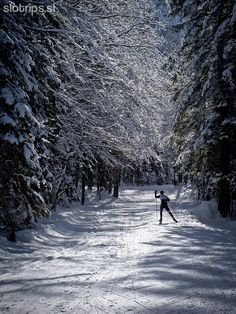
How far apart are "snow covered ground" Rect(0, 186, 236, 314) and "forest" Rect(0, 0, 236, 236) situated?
1.31 metres

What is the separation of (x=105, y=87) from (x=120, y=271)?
22.7 ft

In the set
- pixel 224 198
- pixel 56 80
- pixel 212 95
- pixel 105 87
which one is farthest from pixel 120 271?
pixel 212 95

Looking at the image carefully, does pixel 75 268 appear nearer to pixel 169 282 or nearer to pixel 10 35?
pixel 169 282

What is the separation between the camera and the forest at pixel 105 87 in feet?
25.9

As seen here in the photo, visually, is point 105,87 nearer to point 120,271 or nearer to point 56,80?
point 56,80

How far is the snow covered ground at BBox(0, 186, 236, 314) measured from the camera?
5.93 m

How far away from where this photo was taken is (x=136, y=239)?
12.8 m

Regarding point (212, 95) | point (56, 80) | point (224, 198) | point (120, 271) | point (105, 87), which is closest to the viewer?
point (120, 271)

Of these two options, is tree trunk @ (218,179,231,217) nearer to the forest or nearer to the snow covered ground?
the forest

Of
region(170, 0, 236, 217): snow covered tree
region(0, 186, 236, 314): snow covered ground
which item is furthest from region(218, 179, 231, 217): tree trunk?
region(0, 186, 236, 314): snow covered ground

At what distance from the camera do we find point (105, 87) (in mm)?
12742

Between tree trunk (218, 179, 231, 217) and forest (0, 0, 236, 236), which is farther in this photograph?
tree trunk (218, 179, 231, 217)

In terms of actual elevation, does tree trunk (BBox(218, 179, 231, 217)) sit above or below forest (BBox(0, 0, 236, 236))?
below

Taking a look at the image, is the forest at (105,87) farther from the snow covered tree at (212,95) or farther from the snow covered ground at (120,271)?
the snow covered ground at (120,271)
